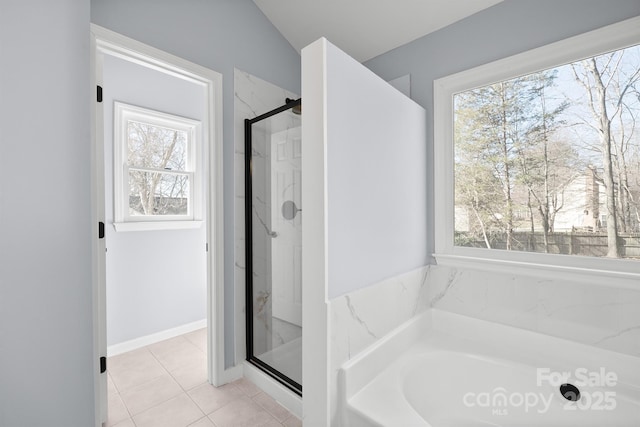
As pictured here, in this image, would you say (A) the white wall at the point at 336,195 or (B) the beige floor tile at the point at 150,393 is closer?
(A) the white wall at the point at 336,195

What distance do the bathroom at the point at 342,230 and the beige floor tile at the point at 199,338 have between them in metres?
0.68

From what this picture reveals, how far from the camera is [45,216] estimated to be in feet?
3.81

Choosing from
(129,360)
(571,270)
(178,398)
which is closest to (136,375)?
(129,360)

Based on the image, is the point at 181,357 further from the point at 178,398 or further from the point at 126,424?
the point at 126,424

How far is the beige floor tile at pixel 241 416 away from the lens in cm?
166

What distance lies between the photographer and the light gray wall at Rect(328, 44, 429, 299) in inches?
48.5

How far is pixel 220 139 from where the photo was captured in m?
2.03

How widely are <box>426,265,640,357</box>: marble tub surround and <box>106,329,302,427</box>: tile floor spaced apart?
1.25m

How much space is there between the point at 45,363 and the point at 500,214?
7.78 ft

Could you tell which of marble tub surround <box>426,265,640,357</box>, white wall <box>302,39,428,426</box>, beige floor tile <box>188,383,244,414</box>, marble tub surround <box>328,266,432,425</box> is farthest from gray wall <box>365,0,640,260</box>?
beige floor tile <box>188,383,244,414</box>

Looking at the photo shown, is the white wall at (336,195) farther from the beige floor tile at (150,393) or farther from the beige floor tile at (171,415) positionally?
the beige floor tile at (150,393)


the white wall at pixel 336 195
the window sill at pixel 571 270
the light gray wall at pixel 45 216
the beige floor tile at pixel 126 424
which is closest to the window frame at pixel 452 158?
the window sill at pixel 571 270

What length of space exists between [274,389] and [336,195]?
1421mm

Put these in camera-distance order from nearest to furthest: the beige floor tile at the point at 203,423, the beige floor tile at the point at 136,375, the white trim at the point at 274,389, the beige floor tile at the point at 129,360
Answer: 1. the beige floor tile at the point at 203,423
2. the white trim at the point at 274,389
3. the beige floor tile at the point at 136,375
4. the beige floor tile at the point at 129,360
